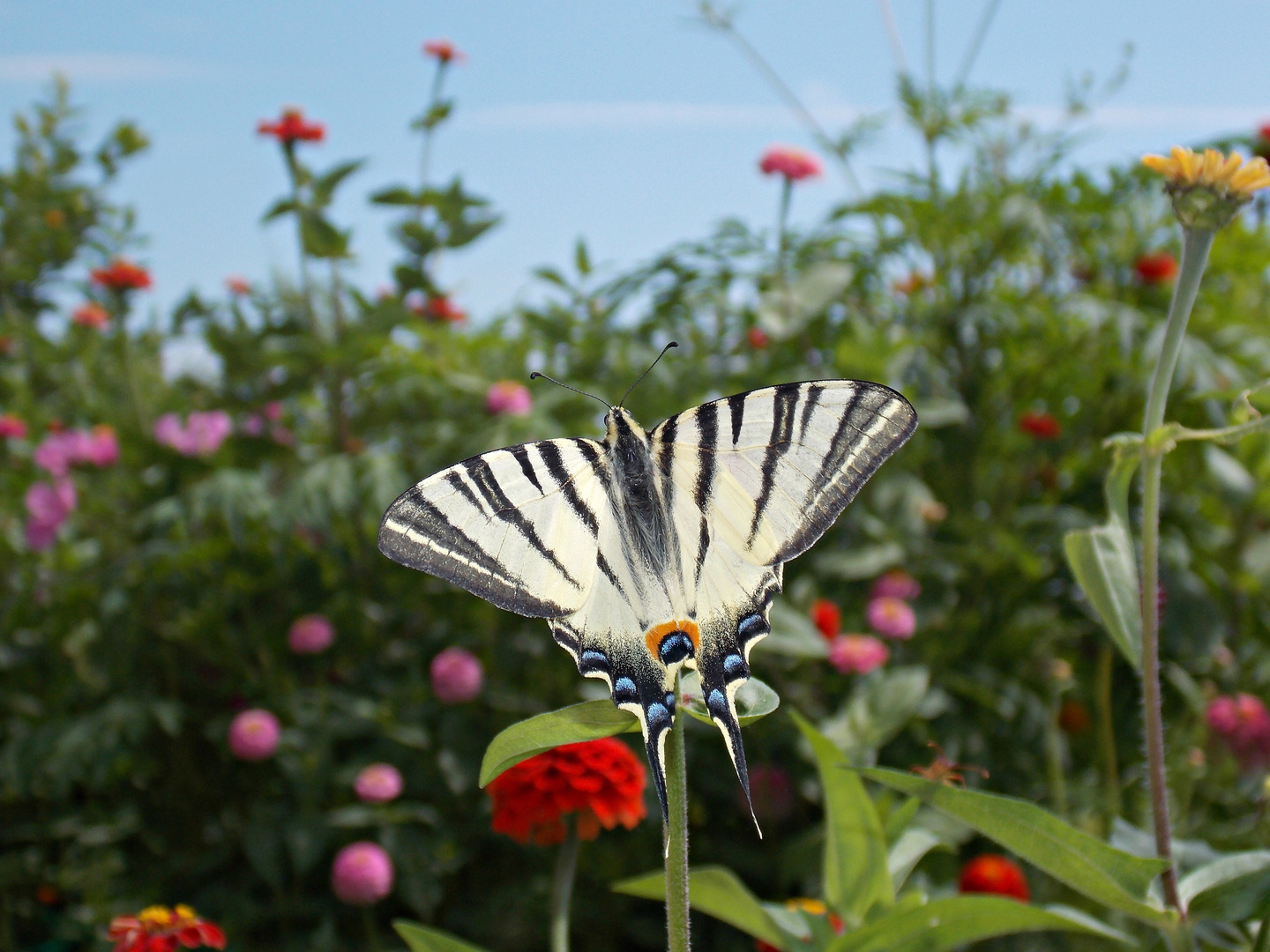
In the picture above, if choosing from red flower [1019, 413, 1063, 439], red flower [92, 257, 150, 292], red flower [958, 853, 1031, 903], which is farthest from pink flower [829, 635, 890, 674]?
red flower [92, 257, 150, 292]

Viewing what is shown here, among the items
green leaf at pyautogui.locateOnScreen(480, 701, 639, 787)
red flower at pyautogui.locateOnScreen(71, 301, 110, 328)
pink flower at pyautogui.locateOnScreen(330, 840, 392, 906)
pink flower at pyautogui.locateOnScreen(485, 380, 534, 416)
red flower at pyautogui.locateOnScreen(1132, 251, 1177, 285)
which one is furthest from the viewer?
red flower at pyautogui.locateOnScreen(71, 301, 110, 328)

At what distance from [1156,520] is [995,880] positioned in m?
0.71

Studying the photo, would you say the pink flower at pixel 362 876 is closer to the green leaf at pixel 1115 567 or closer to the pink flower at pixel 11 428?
the green leaf at pixel 1115 567

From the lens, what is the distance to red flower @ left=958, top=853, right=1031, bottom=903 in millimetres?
1309

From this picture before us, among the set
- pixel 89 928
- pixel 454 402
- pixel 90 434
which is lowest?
pixel 89 928

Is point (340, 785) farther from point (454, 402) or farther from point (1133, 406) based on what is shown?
point (1133, 406)

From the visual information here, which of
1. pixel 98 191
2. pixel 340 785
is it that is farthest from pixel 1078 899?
pixel 98 191

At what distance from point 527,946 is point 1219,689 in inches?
51.8

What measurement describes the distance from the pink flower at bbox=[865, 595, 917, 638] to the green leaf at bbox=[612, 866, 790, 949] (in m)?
0.77

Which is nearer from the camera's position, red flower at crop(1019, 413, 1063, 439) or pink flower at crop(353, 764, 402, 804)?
pink flower at crop(353, 764, 402, 804)

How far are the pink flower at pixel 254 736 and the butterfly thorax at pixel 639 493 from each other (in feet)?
3.17

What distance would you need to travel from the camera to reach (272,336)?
6.38 feet

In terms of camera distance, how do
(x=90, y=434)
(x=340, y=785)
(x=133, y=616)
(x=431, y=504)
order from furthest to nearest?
(x=90, y=434) < (x=133, y=616) < (x=340, y=785) < (x=431, y=504)

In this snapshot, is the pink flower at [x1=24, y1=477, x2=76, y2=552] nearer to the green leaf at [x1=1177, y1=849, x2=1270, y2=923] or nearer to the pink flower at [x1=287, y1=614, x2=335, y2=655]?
the pink flower at [x1=287, y1=614, x2=335, y2=655]
